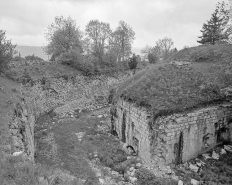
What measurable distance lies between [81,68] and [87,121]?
841 cm

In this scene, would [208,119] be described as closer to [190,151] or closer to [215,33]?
[190,151]

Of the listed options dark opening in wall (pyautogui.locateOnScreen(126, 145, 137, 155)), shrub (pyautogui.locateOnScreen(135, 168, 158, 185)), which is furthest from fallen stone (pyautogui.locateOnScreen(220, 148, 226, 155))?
dark opening in wall (pyautogui.locateOnScreen(126, 145, 137, 155))

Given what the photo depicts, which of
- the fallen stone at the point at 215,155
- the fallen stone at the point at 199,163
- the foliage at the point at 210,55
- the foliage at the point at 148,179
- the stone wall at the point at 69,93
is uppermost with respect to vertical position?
the foliage at the point at 210,55

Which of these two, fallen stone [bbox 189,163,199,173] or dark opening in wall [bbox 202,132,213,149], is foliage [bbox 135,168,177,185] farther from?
dark opening in wall [bbox 202,132,213,149]

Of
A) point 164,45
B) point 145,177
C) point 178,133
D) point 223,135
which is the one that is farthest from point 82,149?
point 164,45

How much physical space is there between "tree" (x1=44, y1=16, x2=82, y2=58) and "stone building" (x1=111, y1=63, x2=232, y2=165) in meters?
14.5

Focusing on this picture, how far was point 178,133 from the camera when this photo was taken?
24.4ft

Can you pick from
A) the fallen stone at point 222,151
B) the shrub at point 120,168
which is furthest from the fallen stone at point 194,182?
the shrub at point 120,168

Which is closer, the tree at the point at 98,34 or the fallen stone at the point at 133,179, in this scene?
the fallen stone at the point at 133,179

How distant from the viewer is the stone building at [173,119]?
24.4 ft

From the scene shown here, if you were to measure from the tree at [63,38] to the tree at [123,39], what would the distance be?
7132mm

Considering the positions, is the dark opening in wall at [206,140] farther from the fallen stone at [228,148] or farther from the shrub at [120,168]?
the shrub at [120,168]

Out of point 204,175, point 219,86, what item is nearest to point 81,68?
point 219,86

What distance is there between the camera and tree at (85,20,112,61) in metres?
24.2
